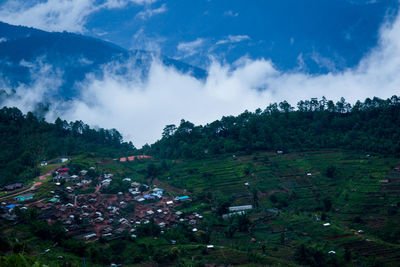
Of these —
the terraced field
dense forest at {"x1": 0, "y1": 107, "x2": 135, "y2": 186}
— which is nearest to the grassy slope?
the terraced field

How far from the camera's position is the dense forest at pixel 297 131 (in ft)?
131

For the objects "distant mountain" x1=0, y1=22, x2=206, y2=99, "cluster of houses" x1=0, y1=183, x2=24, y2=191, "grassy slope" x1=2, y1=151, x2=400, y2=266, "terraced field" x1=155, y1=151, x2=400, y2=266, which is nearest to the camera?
"grassy slope" x1=2, y1=151, x2=400, y2=266

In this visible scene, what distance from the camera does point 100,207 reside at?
30078 millimetres

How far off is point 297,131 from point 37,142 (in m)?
29.9

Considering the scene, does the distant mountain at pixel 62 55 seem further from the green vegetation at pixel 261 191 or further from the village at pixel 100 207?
the village at pixel 100 207

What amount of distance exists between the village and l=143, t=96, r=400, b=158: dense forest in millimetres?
9727

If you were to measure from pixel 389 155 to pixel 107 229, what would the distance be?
90.3 feet

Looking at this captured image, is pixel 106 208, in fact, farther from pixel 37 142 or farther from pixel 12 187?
pixel 37 142

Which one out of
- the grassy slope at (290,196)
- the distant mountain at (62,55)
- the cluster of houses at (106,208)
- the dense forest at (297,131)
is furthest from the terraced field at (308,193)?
the distant mountain at (62,55)

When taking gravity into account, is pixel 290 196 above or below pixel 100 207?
below

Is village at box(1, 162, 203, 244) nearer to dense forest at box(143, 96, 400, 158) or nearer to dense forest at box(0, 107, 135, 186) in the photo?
dense forest at box(0, 107, 135, 186)

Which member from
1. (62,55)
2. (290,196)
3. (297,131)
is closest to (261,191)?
(290,196)

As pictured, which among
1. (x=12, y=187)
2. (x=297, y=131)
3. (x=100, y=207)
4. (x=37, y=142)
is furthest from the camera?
(x=297, y=131)

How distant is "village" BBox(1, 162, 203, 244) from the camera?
26641mm
